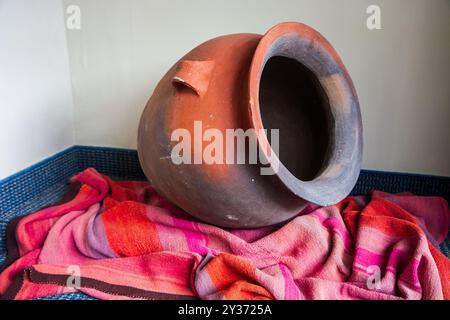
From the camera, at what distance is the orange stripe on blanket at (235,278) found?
3.01 feet

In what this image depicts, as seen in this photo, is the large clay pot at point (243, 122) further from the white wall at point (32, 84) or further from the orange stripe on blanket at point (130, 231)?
the white wall at point (32, 84)

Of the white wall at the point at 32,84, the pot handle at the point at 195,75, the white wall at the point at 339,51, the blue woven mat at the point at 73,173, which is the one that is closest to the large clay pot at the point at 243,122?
the pot handle at the point at 195,75

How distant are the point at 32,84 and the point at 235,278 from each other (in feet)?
3.31

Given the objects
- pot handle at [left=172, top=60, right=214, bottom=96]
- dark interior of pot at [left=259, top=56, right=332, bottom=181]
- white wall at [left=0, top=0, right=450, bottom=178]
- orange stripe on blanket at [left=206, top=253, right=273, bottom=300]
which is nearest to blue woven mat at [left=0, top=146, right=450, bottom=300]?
white wall at [left=0, top=0, right=450, bottom=178]

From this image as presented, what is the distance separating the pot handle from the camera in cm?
93

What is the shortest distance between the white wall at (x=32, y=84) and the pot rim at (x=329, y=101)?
0.88 m

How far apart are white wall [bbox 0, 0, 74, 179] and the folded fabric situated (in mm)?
309

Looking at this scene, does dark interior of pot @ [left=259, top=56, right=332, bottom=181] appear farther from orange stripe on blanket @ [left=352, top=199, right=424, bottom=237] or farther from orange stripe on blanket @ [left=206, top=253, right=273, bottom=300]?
orange stripe on blanket @ [left=206, top=253, right=273, bottom=300]

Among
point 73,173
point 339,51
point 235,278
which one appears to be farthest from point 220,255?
point 73,173

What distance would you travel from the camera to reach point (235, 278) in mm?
966

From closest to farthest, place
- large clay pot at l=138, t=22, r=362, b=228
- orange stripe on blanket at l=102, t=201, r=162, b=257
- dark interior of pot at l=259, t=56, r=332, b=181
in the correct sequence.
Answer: large clay pot at l=138, t=22, r=362, b=228
orange stripe on blanket at l=102, t=201, r=162, b=257
dark interior of pot at l=259, t=56, r=332, b=181

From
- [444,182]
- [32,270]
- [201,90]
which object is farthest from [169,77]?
[444,182]

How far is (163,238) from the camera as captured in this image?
110cm

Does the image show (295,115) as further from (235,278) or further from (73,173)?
(73,173)
